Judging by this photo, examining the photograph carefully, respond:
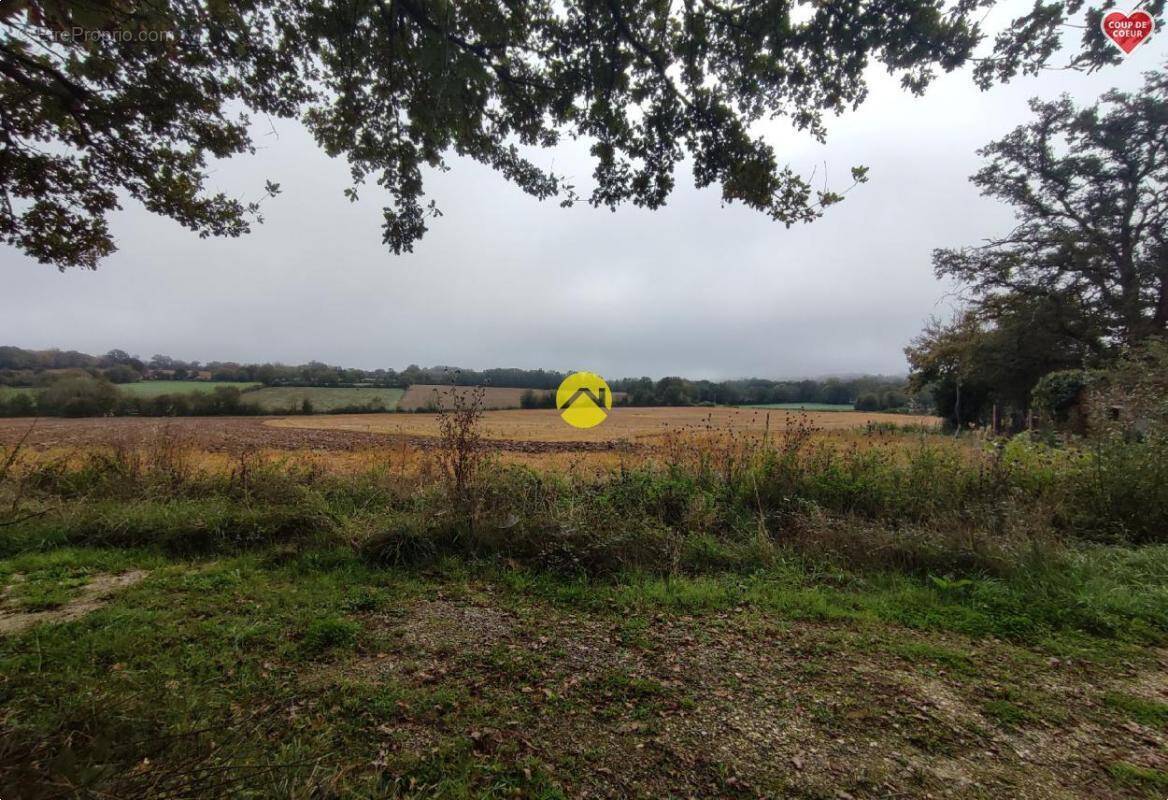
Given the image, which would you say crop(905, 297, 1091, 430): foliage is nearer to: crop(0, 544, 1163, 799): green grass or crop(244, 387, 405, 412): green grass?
crop(0, 544, 1163, 799): green grass

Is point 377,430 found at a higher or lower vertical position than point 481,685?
lower

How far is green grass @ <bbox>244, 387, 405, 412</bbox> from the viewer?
1501 inches

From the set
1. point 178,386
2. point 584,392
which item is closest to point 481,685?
point 584,392

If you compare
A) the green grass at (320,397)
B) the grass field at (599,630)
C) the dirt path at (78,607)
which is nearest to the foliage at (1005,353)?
the grass field at (599,630)

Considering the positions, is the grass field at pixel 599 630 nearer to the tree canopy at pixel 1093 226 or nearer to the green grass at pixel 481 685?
the green grass at pixel 481 685

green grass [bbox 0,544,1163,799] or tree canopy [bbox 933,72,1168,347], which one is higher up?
tree canopy [bbox 933,72,1168,347]

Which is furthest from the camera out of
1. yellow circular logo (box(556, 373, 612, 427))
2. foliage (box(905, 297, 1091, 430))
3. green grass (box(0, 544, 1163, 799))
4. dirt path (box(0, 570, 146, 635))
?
foliage (box(905, 297, 1091, 430))

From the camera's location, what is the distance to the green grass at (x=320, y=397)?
38.1 meters

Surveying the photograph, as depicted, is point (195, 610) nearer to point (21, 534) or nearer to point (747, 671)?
point (21, 534)

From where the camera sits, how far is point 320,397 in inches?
1640

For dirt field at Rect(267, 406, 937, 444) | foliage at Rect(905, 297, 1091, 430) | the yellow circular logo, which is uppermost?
foliage at Rect(905, 297, 1091, 430)

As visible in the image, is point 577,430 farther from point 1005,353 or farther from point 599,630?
point 599,630

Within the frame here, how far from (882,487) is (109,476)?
10.7 metres

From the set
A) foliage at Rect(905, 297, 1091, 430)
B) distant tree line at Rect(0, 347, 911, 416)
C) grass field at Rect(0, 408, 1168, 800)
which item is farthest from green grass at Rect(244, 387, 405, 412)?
foliage at Rect(905, 297, 1091, 430)
